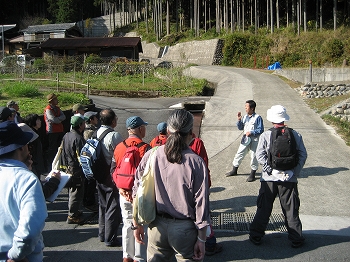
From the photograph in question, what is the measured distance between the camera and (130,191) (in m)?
4.39

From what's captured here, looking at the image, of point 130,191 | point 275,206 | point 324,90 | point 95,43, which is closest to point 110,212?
point 130,191

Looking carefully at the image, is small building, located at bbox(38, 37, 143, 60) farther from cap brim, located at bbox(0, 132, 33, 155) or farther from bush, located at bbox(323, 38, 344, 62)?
cap brim, located at bbox(0, 132, 33, 155)

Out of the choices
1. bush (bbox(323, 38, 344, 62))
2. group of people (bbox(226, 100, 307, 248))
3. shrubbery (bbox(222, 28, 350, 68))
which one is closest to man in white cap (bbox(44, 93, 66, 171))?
group of people (bbox(226, 100, 307, 248))

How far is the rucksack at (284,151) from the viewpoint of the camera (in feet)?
16.2

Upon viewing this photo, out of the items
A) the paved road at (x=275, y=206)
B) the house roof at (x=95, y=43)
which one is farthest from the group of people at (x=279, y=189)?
the house roof at (x=95, y=43)

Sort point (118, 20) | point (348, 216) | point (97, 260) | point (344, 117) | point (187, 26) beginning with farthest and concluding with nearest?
point (118, 20), point (187, 26), point (344, 117), point (348, 216), point (97, 260)

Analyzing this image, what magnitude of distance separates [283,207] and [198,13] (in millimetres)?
50782

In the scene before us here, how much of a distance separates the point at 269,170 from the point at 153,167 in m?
2.30

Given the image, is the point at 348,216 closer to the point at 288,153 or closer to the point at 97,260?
the point at 288,153


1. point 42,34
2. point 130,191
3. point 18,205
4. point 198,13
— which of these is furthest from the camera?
point 42,34

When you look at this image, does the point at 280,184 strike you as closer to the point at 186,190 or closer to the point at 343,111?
the point at 186,190

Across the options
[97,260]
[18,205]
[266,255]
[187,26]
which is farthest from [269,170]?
[187,26]

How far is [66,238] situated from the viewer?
558 cm

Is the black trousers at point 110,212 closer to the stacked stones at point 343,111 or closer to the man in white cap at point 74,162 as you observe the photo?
the man in white cap at point 74,162
